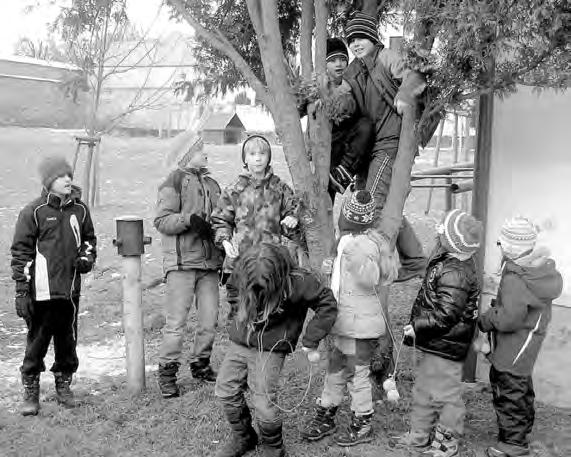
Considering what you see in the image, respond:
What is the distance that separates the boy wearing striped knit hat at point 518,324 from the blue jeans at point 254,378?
1144 millimetres

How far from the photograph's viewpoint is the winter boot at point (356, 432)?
12.6 ft

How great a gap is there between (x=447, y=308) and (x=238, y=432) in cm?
131

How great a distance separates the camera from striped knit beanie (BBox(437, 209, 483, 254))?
3.63 meters

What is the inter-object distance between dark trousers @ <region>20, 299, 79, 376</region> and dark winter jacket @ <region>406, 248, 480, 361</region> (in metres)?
2.30

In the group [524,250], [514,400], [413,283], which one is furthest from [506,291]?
[413,283]

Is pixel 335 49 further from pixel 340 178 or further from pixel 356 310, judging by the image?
pixel 356 310

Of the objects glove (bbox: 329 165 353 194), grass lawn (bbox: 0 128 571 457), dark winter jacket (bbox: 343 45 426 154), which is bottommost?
grass lawn (bbox: 0 128 571 457)

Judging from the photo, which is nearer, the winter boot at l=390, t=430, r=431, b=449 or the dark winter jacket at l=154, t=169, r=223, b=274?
the winter boot at l=390, t=430, r=431, b=449

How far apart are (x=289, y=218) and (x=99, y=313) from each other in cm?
362

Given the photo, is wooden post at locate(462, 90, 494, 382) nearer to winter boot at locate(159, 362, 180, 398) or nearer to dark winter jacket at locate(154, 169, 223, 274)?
dark winter jacket at locate(154, 169, 223, 274)

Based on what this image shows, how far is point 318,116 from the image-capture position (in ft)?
13.8

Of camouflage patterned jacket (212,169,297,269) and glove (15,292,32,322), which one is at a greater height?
camouflage patterned jacket (212,169,297,269)

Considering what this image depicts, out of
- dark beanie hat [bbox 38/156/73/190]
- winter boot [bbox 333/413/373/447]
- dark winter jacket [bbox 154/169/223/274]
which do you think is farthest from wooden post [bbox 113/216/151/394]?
winter boot [bbox 333/413/373/447]

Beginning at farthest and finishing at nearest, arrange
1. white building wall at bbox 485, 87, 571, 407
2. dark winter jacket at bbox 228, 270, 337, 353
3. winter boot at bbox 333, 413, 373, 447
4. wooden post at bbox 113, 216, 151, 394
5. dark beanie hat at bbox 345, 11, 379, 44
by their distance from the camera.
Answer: wooden post at bbox 113, 216, 151, 394, white building wall at bbox 485, 87, 571, 407, dark beanie hat at bbox 345, 11, 379, 44, winter boot at bbox 333, 413, 373, 447, dark winter jacket at bbox 228, 270, 337, 353
